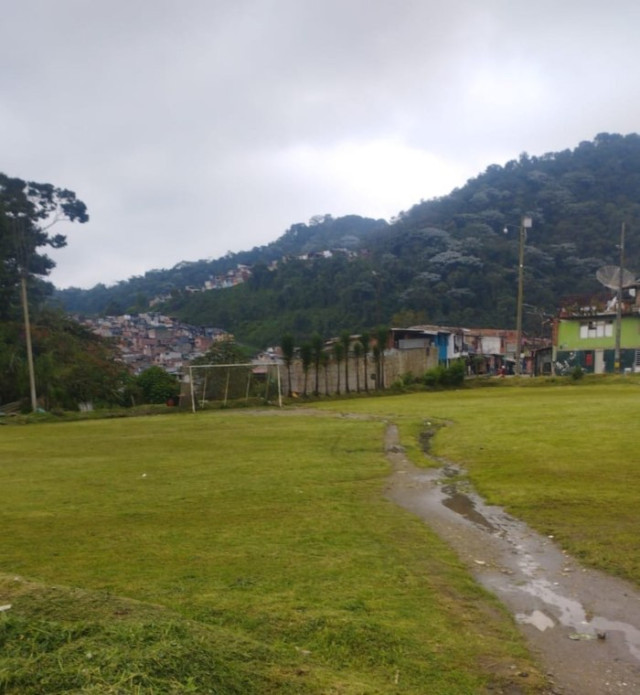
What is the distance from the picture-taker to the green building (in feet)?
144

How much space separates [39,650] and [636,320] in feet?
154

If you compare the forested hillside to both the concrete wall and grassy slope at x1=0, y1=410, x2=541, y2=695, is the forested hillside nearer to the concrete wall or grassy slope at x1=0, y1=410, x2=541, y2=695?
the concrete wall

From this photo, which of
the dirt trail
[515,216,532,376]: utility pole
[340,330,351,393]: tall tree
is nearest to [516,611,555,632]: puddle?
the dirt trail

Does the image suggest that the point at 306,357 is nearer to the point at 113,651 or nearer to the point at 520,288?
the point at 520,288

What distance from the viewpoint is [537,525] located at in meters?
7.90

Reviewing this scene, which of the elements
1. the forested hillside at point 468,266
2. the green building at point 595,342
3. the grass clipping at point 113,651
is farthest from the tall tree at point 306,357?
the grass clipping at point 113,651

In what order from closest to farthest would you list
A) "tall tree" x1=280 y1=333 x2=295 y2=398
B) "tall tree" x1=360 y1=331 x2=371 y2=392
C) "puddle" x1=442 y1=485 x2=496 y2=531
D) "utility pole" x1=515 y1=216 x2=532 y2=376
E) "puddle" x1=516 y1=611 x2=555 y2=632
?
"puddle" x1=516 y1=611 x2=555 y2=632 < "puddle" x1=442 y1=485 x2=496 y2=531 < "tall tree" x1=280 y1=333 x2=295 y2=398 < "tall tree" x1=360 y1=331 x2=371 y2=392 < "utility pole" x1=515 y1=216 x2=532 y2=376

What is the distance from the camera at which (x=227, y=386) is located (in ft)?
108

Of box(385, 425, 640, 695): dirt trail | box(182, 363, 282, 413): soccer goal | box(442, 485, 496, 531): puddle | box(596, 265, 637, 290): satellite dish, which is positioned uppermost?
box(596, 265, 637, 290): satellite dish

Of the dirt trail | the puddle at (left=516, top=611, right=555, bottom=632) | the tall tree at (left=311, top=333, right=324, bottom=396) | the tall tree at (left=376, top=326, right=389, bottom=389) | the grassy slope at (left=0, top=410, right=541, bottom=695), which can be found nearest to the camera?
the grassy slope at (left=0, top=410, right=541, bottom=695)

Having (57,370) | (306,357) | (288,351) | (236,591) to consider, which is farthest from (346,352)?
(236,591)

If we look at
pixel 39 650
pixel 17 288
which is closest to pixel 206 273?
pixel 17 288

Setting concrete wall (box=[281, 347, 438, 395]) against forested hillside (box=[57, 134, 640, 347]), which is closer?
concrete wall (box=[281, 347, 438, 395])

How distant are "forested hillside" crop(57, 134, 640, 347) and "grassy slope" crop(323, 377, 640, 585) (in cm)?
3498
